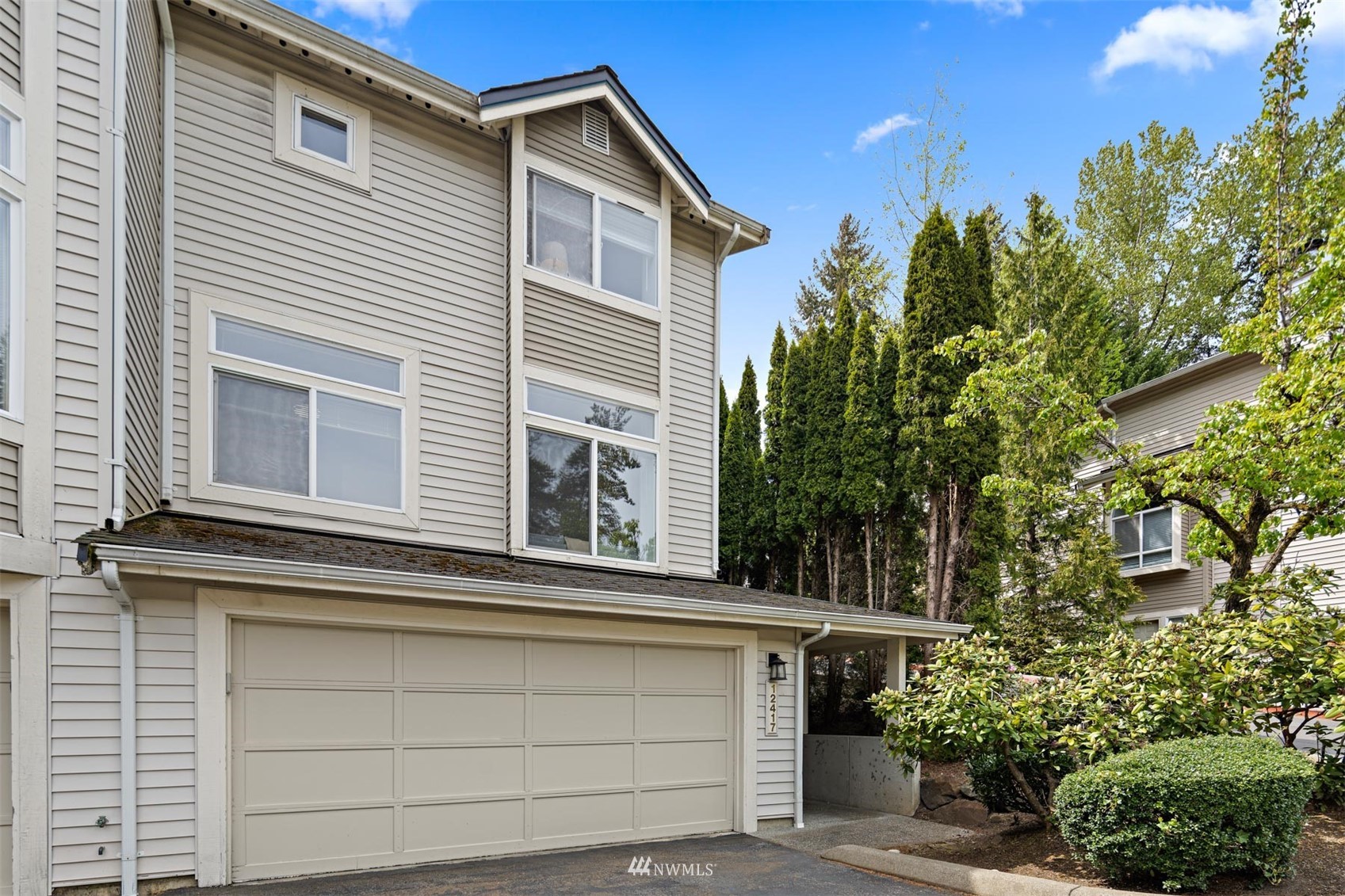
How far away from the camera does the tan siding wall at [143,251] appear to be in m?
6.54

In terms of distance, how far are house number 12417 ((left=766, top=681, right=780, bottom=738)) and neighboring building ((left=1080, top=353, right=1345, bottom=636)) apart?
10.8 metres

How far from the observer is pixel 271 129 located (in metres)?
8.30

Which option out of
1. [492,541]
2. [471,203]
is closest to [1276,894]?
[492,541]

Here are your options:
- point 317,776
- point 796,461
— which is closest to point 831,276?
point 796,461

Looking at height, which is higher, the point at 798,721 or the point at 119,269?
the point at 119,269

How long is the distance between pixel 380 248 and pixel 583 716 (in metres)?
4.90

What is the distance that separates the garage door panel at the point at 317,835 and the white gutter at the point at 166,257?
2.66 m

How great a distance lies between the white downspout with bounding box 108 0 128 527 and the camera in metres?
6.03

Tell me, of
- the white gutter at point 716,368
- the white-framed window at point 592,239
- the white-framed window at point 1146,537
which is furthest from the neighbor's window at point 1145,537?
the white-framed window at point 592,239

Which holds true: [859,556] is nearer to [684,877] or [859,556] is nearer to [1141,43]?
[684,877]

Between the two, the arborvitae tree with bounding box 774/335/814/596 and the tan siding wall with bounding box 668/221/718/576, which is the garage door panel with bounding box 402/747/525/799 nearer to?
the tan siding wall with bounding box 668/221/718/576

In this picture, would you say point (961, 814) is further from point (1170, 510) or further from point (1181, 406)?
point (1181, 406)

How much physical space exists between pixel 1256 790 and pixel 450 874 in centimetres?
569

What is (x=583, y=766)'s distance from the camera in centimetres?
834
